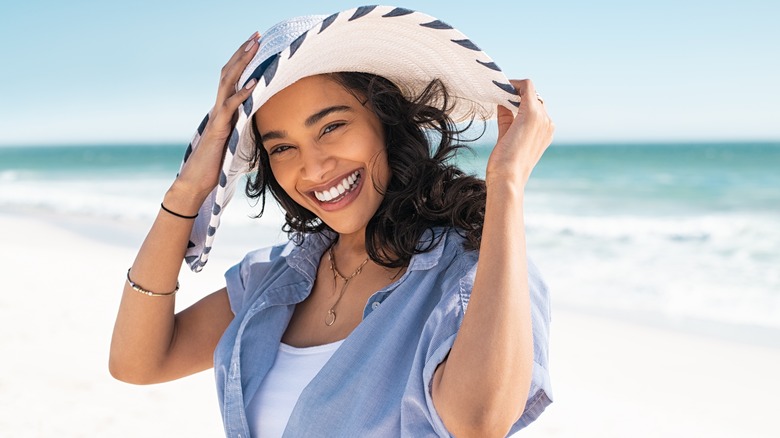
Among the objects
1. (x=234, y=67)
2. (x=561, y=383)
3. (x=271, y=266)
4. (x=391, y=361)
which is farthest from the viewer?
(x=561, y=383)

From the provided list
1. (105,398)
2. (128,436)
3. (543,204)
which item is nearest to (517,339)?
(128,436)

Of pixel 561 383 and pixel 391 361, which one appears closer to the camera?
pixel 391 361

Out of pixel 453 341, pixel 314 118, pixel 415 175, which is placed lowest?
pixel 453 341

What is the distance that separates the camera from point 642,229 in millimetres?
12117

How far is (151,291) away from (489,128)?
1.02 m

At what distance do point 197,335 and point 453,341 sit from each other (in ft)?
3.38

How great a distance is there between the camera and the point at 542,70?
4275cm

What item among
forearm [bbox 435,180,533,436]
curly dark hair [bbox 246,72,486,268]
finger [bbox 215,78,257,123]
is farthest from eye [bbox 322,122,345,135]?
forearm [bbox 435,180,533,436]

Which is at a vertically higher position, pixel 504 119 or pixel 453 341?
pixel 504 119

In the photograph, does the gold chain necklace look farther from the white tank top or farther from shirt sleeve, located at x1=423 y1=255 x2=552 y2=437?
shirt sleeve, located at x1=423 y1=255 x2=552 y2=437

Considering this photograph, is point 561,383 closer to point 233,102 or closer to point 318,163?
point 318,163

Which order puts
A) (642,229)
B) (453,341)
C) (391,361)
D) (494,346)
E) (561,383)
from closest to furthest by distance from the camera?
(494,346)
(453,341)
(391,361)
(561,383)
(642,229)

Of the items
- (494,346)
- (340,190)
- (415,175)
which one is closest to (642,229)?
(415,175)

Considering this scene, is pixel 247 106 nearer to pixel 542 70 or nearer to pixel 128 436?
pixel 128 436
